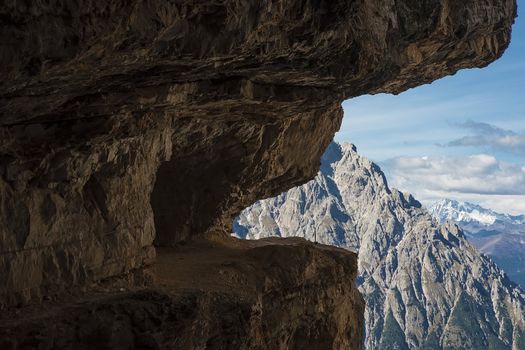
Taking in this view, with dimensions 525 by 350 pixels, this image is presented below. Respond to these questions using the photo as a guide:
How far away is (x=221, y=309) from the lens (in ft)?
80.6

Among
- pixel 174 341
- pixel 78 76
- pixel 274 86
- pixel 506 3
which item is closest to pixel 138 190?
pixel 274 86

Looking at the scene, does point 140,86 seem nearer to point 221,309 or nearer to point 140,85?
point 140,85

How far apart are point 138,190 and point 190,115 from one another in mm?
4097

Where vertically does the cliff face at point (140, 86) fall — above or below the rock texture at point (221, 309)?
above

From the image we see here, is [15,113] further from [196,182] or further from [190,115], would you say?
[196,182]

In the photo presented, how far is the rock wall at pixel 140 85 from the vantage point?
14367mm

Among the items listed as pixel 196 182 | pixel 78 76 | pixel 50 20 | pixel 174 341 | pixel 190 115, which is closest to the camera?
pixel 50 20

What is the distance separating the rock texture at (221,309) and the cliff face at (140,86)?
2313 millimetres

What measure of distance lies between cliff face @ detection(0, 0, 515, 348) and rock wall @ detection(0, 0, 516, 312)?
0.16 feet

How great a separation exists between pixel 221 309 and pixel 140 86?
9.16m

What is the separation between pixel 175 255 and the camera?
34344 mm

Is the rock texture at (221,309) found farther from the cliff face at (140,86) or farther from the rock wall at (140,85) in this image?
the rock wall at (140,85)

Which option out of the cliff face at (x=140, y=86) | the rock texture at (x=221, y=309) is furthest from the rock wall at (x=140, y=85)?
the rock texture at (x=221, y=309)

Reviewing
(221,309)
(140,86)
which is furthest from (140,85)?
(221,309)
